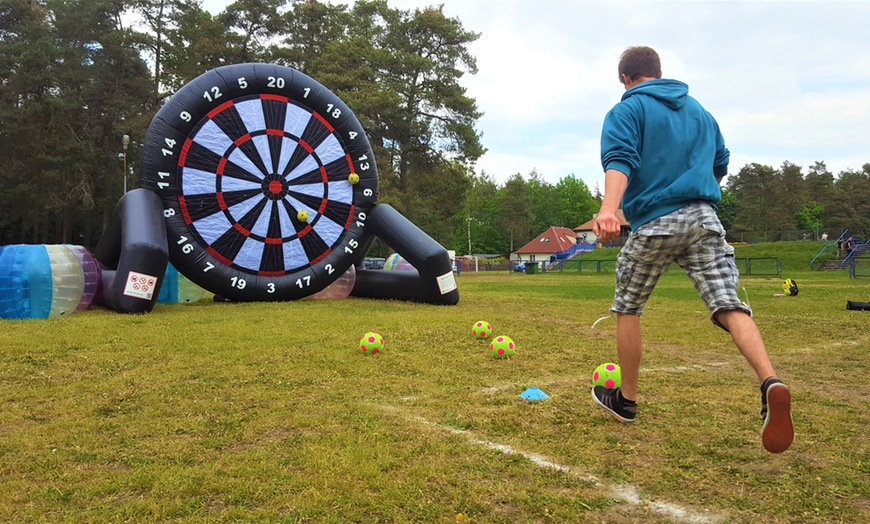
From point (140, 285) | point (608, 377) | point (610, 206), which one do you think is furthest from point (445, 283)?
point (610, 206)

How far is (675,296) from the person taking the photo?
14.3 metres

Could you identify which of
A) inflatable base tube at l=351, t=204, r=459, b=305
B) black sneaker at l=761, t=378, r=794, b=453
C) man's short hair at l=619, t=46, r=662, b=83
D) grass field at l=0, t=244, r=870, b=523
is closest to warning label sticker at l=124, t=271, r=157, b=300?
grass field at l=0, t=244, r=870, b=523

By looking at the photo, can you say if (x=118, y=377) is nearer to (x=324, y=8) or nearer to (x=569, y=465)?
(x=569, y=465)

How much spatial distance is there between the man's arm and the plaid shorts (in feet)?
0.83

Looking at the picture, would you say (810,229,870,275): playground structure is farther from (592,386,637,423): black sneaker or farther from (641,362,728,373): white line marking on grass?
(592,386,637,423): black sneaker

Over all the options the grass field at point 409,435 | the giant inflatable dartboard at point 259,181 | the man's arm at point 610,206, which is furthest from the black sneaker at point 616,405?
the giant inflatable dartboard at point 259,181

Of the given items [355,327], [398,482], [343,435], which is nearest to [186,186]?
[355,327]

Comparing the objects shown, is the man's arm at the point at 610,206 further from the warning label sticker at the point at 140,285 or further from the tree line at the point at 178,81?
the tree line at the point at 178,81

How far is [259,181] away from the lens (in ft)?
35.5

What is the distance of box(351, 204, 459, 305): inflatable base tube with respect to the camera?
11.1 meters

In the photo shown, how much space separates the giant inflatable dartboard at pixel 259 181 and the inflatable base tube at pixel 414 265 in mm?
429

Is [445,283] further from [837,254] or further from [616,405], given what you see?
[837,254]

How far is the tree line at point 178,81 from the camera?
1233 inches

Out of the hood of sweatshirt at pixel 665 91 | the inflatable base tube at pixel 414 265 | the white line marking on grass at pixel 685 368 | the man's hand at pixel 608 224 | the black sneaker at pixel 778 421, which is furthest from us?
the inflatable base tube at pixel 414 265
